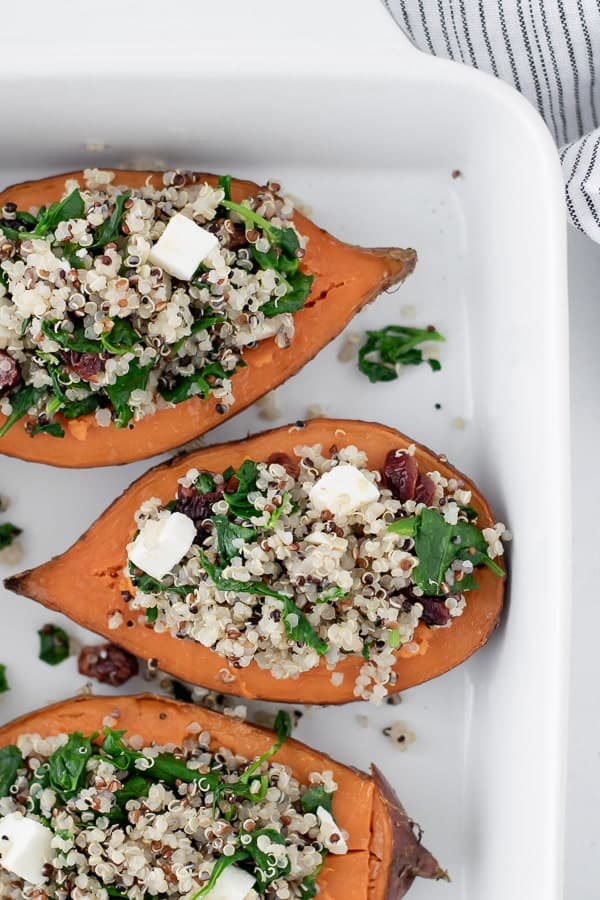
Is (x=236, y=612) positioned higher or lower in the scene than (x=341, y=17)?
lower

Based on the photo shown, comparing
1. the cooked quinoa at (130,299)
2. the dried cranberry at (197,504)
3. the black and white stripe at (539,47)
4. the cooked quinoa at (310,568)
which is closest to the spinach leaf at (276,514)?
the cooked quinoa at (310,568)

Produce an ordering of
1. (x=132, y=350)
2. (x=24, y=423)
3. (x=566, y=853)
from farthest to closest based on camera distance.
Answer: (x=566, y=853) < (x=24, y=423) < (x=132, y=350)

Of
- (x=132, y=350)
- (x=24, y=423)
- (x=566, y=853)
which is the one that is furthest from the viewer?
(x=566, y=853)

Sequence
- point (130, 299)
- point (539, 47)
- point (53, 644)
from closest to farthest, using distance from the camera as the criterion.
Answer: point (130, 299), point (539, 47), point (53, 644)

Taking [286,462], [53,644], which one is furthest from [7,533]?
[286,462]

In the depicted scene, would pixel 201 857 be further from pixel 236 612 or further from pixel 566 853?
pixel 566 853

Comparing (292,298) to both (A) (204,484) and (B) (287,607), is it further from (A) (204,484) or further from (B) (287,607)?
(B) (287,607)

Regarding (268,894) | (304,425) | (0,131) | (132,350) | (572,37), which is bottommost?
(268,894)

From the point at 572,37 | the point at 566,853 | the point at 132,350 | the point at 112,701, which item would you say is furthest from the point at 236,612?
the point at 572,37
